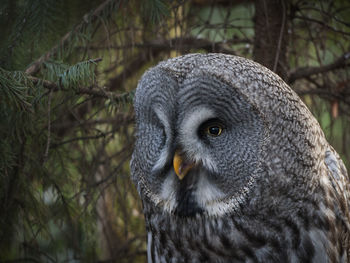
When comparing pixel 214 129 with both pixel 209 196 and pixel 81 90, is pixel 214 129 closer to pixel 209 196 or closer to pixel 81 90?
pixel 209 196

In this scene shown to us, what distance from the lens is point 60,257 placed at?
2.82m

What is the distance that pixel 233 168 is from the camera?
165cm

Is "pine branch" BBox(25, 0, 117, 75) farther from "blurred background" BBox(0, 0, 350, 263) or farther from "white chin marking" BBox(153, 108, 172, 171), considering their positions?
"white chin marking" BBox(153, 108, 172, 171)

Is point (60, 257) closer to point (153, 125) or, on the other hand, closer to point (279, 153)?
point (153, 125)

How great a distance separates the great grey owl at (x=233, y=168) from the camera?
1604 millimetres

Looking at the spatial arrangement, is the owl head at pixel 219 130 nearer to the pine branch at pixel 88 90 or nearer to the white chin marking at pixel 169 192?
the white chin marking at pixel 169 192

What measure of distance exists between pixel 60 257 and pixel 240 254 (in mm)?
1438

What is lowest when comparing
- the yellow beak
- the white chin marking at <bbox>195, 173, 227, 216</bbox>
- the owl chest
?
the owl chest

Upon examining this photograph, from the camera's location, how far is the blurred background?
6.25 ft

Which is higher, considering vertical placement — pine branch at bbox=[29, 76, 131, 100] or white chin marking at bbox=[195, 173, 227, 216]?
pine branch at bbox=[29, 76, 131, 100]

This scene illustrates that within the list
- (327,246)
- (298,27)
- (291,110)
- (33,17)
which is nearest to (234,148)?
(291,110)

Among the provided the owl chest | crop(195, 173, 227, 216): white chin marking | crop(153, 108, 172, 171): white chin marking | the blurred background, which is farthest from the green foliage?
the owl chest

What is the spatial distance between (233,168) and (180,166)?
199 mm

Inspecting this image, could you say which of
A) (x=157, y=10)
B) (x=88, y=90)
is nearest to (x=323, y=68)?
(x=157, y=10)
